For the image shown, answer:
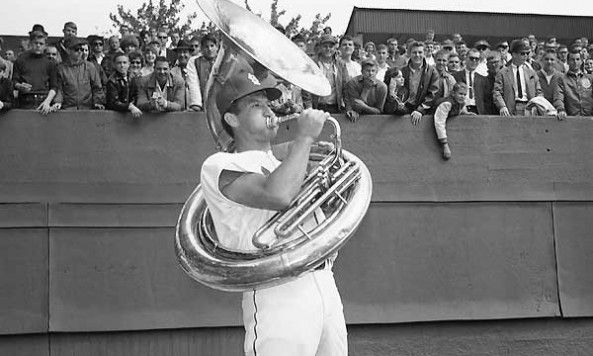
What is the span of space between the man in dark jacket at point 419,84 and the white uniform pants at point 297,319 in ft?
13.0

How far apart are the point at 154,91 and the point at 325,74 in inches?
62.4

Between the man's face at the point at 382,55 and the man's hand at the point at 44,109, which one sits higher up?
the man's hand at the point at 44,109

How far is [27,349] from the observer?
6414 millimetres

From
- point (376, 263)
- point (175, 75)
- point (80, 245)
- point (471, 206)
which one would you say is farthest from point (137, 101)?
point (471, 206)

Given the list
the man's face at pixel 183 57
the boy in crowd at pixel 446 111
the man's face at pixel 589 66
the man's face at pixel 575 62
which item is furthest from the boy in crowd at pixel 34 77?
the man's face at pixel 589 66

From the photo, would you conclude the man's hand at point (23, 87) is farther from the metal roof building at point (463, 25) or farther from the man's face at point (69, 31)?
the metal roof building at point (463, 25)

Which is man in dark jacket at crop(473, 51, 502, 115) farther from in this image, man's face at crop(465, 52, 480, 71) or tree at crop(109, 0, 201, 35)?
tree at crop(109, 0, 201, 35)

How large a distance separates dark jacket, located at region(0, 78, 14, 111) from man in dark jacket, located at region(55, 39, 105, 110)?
0.37 metres

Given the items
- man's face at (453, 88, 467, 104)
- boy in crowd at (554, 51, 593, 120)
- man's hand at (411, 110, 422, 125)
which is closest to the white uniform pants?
man's hand at (411, 110, 422, 125)

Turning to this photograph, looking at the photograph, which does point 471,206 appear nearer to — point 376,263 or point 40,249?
point 376,263

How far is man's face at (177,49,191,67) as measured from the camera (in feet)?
26.0

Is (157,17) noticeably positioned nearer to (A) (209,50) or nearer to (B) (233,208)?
(A) (209,50)

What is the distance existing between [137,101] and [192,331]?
191 centimetres

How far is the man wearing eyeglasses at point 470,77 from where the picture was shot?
7.95m
